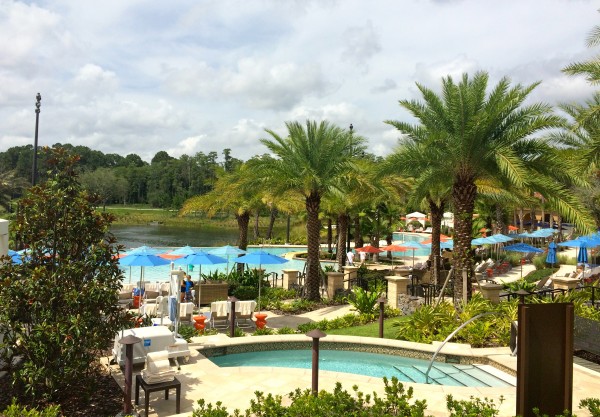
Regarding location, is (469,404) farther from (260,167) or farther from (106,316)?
(260,167)

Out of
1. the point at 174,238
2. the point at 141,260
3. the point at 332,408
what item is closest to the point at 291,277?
the point at 141,260

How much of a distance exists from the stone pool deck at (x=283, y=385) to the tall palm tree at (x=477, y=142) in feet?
14.0

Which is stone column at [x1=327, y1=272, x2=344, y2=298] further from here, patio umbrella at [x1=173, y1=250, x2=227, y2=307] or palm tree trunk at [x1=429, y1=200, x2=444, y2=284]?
palm tree trunk at [x1=429, y1=200, x2=444, y2=284]

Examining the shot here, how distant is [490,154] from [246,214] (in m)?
14.7

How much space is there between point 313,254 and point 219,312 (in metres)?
5.42

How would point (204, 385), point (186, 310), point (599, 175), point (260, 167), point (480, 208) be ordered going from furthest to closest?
point (480, 208)
point (599, 175)
point (260, 167)
point (186, 310)
point (204, 385)

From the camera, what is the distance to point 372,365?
37.2 feet

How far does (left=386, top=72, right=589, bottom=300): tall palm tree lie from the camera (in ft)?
45.4

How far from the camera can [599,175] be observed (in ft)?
79.9

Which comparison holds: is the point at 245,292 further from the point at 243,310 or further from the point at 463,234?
the point at 463,234

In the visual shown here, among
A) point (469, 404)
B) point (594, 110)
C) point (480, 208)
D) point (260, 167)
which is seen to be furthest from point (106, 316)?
point (480, 208)

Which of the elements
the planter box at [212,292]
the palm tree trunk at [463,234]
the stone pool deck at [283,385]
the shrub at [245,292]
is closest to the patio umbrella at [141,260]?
the planter box at [212,292]

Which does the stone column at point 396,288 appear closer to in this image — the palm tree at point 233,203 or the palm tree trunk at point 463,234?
the palm tree trunk at point 463,234

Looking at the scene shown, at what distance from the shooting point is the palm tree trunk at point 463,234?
47.3 ft
